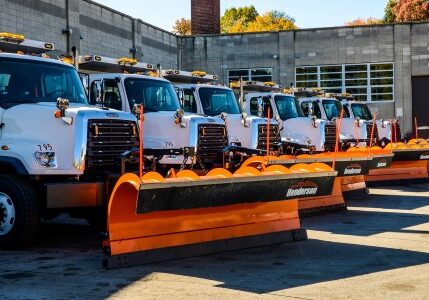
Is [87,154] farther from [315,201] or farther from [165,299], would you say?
[315,201]

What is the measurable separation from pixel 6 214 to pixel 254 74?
27251 millimetres

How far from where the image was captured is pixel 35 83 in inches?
361

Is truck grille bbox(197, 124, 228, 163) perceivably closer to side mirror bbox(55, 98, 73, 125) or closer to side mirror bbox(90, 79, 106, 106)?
side mirror bbox(90, 79, 106, 106)

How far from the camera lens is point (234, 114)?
14.4 meters

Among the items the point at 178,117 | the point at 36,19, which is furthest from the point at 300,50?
the point at 178,117

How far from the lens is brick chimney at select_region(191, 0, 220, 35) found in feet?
117

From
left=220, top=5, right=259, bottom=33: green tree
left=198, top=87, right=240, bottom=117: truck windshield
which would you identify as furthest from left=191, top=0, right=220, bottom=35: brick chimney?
left=220, top=5, right=259, bottom=33: green tree

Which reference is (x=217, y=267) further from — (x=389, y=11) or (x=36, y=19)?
(x=389, y=11)

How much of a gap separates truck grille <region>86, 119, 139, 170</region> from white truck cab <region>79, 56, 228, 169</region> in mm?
1838

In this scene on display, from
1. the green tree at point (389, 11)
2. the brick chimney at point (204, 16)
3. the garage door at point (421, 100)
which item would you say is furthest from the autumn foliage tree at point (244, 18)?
the garage door at point (421, 100)

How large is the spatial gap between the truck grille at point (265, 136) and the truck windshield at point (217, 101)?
0.67 meters

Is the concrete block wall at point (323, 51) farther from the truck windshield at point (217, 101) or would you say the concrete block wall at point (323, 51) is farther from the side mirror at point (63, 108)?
the side mirror at point (63, 108)

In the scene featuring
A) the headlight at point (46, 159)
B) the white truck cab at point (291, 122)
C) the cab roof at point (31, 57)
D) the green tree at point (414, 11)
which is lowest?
the headlight at point (46, 159)

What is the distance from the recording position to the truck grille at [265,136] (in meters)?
14.5
